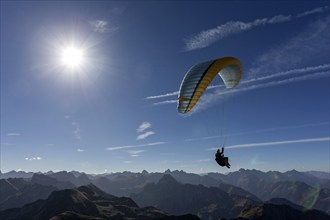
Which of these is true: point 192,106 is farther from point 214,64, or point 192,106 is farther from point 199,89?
point 214,64

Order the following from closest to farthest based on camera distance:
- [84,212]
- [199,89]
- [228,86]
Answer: [199,89] → [228,86] → [84,212]

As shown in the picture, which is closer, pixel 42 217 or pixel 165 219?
pixel 165 219

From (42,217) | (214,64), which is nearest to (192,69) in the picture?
(214,64)

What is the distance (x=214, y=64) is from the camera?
32.2 metres

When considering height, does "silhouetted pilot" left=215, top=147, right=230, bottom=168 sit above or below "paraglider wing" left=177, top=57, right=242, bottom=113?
below

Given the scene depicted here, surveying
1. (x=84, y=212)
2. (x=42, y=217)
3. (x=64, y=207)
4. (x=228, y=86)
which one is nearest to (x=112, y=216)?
(x=84, y=212)

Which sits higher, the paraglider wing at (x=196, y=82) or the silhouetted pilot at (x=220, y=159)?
the paraglider wing at (x=196, y=82)

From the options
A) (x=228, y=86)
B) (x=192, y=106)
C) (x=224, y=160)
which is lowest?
(x=224, y=160)

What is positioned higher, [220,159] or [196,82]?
[196,82]

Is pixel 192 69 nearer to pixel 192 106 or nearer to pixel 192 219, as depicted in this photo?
pixel 192 106

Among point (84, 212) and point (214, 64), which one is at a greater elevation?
point (214, 64)

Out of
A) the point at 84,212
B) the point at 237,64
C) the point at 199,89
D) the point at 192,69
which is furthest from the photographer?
the point at 84,212

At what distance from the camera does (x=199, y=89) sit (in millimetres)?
31781

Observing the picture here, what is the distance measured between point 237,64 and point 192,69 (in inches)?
247
